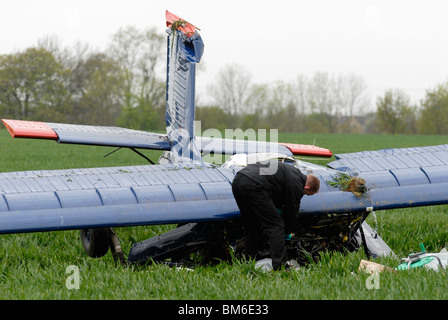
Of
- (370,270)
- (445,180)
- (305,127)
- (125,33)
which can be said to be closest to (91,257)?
(370,270)

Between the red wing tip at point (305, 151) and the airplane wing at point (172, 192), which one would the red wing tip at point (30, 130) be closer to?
the airplane wing at point (172, 192)

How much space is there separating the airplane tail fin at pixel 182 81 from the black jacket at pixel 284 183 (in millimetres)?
3159

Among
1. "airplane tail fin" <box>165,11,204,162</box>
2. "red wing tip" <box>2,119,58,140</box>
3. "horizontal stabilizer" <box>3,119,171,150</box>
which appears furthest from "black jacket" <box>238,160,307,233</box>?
"red wing tip" <box>2,119,58,140</box>

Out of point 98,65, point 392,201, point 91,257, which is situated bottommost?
point 91,257

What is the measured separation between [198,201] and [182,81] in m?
3.83

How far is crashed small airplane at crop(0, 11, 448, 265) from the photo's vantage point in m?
6.01

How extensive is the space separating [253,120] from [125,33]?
16.9 m

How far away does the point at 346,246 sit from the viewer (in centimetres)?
700

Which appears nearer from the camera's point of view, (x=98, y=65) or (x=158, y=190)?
(x=158, y=190)

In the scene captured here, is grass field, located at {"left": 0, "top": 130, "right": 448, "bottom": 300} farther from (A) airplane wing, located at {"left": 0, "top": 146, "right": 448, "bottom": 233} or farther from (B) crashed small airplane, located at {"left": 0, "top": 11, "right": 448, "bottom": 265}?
(A) airplane wing, located at {"left": 0, "top": 146, "right": 448, "bottom": 233}

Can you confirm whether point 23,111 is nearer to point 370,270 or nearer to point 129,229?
point 129,229

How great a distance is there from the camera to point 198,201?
21.2 ft

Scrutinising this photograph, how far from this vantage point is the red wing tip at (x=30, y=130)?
30.9 feet

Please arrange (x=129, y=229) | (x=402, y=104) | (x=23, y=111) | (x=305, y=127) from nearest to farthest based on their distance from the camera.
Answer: (x=129, y=229), (x=23, y=111), (x=305, y=127), (x=402, y=104)
